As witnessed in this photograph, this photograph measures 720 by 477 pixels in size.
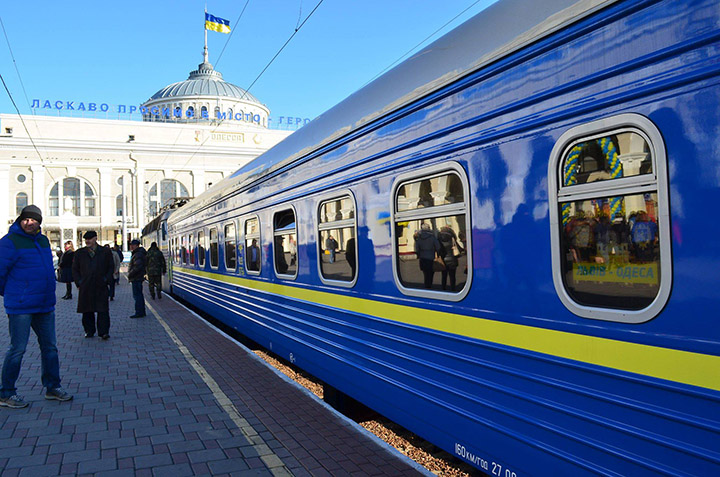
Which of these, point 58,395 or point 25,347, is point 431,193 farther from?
point 58,395

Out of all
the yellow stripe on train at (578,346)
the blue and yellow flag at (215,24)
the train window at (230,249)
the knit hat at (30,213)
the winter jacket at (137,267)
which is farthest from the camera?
the blue and yellow flag at (215,24)

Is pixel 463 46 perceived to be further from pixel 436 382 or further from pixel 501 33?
pixel 436 382

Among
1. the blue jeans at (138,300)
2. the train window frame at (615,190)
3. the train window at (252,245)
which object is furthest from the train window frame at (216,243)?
the train window frame at (615,190)

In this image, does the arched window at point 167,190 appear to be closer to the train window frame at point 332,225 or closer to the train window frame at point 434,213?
the train window frame at point 332,225

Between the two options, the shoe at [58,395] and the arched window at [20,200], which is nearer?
the shoe at [58,395]

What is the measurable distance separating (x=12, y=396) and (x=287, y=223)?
3.10m

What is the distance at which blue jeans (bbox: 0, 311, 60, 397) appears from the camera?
17.2 ft

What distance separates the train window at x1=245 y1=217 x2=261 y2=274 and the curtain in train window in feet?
16.3

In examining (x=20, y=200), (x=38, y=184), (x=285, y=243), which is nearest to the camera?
(x=285, y=243)

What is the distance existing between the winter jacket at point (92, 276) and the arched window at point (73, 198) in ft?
214

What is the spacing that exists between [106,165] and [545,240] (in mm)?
71958

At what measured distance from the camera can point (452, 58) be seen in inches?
133

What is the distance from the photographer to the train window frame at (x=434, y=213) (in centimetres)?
318

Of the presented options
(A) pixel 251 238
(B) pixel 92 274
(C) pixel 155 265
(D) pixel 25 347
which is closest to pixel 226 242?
(A) pixel 251 238
